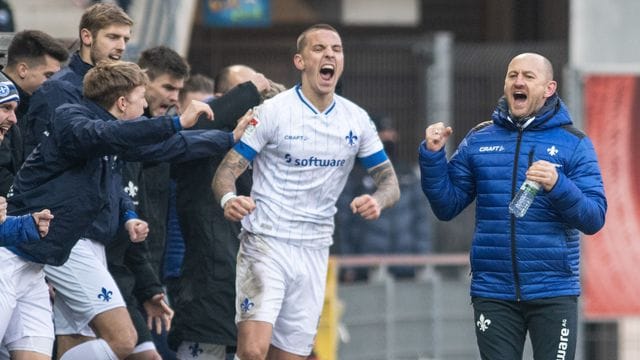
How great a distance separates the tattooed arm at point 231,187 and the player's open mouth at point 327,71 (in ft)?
2.30

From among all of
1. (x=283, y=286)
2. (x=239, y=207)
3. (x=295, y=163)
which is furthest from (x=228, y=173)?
(x=283, y=286)

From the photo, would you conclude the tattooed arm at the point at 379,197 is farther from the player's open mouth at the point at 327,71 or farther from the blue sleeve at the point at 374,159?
the player's open mouth at the point at 327,71

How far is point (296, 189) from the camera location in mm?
10641

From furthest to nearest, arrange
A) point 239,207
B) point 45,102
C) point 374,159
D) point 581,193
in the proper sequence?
point 374,159, point 45,102, point 239,207, point 581,193

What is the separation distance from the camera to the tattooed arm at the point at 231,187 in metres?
10.0

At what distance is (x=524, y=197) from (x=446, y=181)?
742 millimetres

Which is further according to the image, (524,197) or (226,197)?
(226,197)

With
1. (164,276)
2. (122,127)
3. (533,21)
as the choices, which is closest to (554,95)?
(122,127)

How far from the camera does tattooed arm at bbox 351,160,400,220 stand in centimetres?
1006

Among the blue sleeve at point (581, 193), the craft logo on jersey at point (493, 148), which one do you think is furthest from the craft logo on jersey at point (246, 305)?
the blue sleeve at point (581, 193)

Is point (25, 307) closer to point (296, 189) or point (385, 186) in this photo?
point (296, 189)

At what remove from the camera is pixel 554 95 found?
1002cm

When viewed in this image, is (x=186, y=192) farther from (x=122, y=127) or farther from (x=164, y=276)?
(x=122, y=127)

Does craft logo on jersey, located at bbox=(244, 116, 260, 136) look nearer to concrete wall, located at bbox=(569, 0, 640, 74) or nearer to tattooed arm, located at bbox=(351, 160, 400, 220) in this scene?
tattooed arm, located at bbox=(351, 160, 400, 220)
